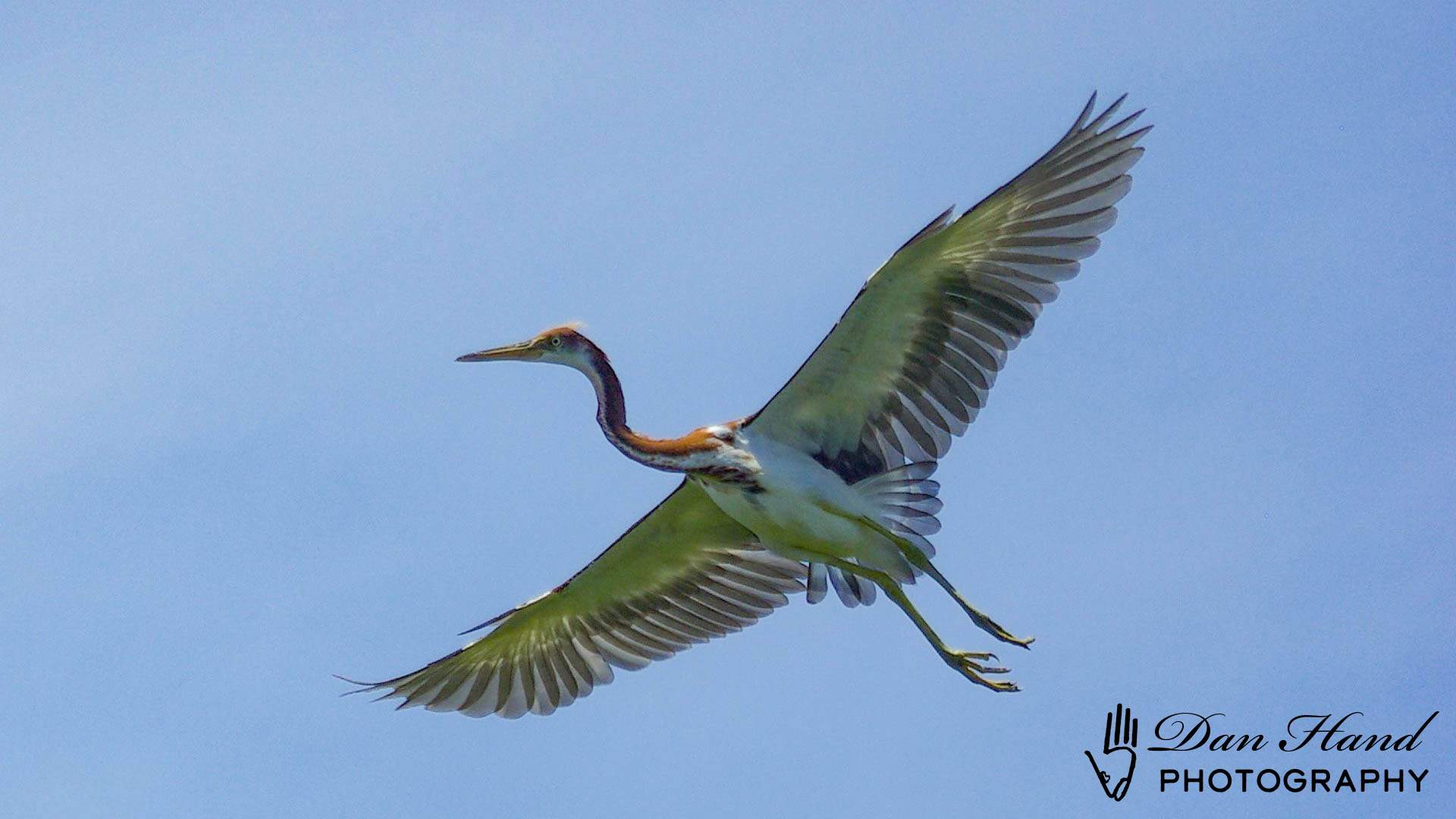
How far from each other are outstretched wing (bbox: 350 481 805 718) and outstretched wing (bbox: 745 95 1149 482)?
1.44 m

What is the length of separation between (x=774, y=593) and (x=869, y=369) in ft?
6.90

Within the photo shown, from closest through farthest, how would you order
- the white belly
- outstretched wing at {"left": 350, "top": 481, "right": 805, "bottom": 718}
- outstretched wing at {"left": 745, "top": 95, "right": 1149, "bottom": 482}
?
outstretched wing at {"left": 745, "top": 95, "right": 1149, "bottom": 482}, the white belly, outstretched wing at {"left": 350, "top": 481, "right": 805, "bottom": 718}

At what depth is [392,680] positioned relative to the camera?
1320 cm

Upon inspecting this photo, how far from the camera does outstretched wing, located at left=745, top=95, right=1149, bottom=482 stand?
1173 centimetres

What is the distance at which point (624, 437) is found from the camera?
1198cm

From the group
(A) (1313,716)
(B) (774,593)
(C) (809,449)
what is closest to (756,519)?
(C) (809,449)

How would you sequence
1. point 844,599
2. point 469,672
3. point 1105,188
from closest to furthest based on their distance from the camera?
point 1105,188 → point 844,599 → point 469,672

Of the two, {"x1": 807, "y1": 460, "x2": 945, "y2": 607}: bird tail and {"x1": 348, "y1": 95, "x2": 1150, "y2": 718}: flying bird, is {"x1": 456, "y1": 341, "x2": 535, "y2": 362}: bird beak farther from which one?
{"x1": 807, "y1": 460, "x2": 945, "y2": 607}: bird tail

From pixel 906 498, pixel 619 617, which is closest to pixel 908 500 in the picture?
pixel 906 498

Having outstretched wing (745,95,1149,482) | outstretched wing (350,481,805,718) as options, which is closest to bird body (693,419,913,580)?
outstretched wing (745,95,1149,482)

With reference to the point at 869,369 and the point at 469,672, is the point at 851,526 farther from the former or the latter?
the point at 469,672

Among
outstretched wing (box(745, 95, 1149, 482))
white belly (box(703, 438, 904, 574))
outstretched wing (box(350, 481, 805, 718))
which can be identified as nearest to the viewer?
outstretched wing (box(745, 95, 1149, 482))

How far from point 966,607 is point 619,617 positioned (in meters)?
2.89

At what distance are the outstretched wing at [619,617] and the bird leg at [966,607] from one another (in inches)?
60.2
